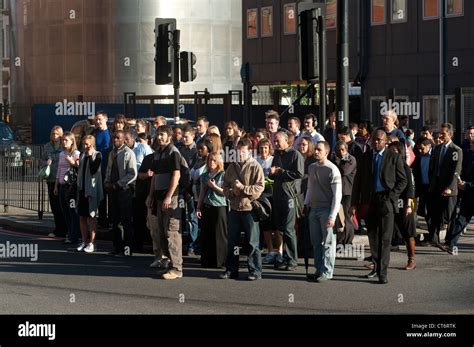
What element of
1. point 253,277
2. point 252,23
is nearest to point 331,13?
point 252,23

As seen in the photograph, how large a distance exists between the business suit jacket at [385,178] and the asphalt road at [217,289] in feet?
3.41

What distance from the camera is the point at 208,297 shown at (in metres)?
12.8

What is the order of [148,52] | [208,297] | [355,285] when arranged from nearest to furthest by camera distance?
[208,297] < [355,285] < [148,52]

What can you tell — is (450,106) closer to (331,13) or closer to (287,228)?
(331,13)

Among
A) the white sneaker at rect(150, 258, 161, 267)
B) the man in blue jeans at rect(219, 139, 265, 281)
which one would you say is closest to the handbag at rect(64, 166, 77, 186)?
the white sneaker at rect(150, 258, 161, 267)

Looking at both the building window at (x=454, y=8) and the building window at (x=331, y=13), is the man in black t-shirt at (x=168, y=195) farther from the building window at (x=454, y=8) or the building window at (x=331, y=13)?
the building window at (x=331, y=13)

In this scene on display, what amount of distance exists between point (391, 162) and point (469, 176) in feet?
10.7

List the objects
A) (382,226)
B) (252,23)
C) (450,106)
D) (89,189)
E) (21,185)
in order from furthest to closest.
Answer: (252,23), (450,106), (21,185), (89,189), (382,226)

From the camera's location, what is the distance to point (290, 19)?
149ft

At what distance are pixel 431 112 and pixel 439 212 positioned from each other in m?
20.8

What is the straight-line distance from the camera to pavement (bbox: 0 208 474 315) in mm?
11992

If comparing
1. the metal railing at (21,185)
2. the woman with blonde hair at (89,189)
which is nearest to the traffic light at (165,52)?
the woman with blonde hair at (89,189)
